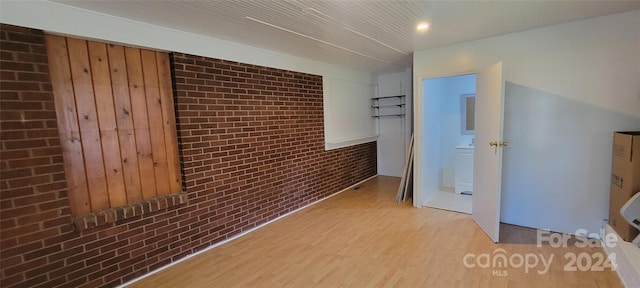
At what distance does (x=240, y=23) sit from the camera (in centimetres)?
228

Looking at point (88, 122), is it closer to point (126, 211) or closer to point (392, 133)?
point (126, 211)

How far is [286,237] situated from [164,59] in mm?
2146

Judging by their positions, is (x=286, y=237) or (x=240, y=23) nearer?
(x=240, y=23)

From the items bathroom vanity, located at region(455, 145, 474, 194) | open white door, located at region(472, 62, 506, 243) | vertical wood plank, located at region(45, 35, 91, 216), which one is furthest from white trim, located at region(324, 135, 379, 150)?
vertical wood plank, located at region(45, 35, 91, 216)

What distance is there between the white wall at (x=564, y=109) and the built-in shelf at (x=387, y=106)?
210cm

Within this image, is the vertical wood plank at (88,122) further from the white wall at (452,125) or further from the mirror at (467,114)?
the mirror at (467,114)

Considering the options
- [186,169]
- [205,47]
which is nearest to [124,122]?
[186,169]

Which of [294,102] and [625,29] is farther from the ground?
[625,29]

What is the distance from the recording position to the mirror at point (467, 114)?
437 centimetres

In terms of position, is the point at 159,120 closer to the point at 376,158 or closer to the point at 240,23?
the point at 240,23

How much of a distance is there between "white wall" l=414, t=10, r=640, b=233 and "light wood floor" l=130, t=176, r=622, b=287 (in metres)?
0.39

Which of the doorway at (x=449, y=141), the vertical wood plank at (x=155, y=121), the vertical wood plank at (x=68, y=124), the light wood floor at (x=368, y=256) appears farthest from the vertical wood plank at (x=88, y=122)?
the doorway at (x=449, y=141)

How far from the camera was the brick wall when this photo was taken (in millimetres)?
1687

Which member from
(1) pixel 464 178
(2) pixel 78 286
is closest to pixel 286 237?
(2) pixel 78 286
